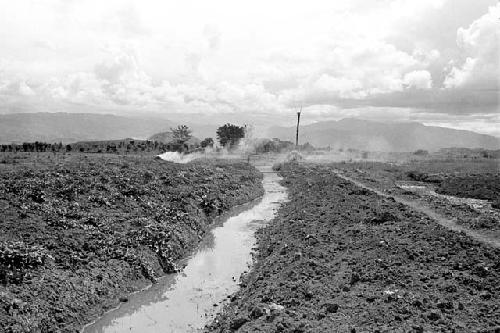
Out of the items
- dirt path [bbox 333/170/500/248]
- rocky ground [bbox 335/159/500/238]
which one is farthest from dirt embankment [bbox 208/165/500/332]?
rocky ground [bbox 335/159/500/238]

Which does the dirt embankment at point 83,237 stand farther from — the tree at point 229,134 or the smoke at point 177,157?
the tree at point 229,134

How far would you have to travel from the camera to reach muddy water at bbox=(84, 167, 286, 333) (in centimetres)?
1700

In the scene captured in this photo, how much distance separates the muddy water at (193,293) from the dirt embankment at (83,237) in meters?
0.74

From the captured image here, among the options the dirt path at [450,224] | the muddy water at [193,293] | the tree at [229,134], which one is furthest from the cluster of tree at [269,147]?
the muddy water at [193,293]

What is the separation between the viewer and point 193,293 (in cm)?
2016

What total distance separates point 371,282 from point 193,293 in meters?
8.44

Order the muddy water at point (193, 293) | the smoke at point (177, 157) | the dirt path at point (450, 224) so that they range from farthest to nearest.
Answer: the smoke at point (177, 157)
the dirt path at point (450, 224)
the muddy water at point (193, 293)

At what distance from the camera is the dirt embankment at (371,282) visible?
1364 cm

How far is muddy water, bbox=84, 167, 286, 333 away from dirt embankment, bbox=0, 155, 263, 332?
74cm

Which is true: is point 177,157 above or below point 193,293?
above

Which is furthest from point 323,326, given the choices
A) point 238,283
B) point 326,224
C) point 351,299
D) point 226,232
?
point 226,232

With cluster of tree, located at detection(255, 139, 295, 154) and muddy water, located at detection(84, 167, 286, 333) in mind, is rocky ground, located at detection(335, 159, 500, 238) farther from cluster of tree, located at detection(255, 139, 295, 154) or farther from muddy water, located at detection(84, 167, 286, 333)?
cluster of tree, located at detection(255, 139, 295, 154)

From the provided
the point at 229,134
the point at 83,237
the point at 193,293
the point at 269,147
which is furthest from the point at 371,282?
the point at 229,134

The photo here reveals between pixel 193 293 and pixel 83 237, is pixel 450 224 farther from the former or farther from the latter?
pixel 83 237
